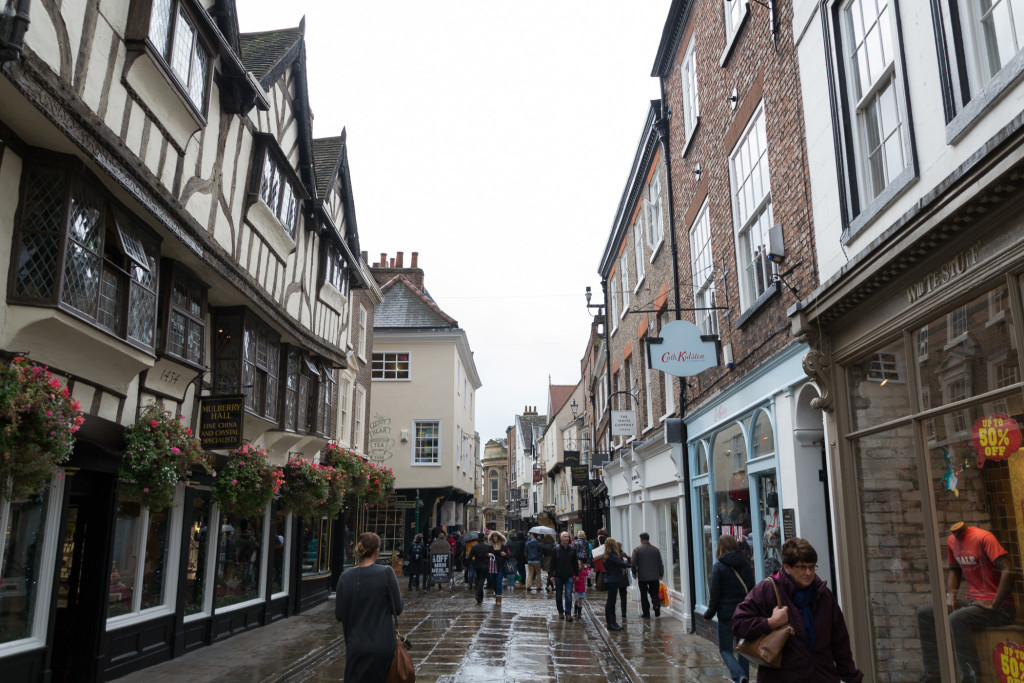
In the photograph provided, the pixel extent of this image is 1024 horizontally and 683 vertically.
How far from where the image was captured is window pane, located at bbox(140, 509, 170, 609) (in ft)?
31.6

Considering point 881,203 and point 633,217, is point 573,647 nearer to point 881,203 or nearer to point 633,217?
point 881,203

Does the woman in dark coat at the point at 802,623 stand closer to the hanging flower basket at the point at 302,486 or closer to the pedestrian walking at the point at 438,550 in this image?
the hanging flower basket at the point at 302,486

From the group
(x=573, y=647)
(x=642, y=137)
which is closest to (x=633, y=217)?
(x=642, y=137)

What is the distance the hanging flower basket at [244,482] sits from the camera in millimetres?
10430

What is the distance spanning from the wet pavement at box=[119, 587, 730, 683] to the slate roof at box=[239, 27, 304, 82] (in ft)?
27.4

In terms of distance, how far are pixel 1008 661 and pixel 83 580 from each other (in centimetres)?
868

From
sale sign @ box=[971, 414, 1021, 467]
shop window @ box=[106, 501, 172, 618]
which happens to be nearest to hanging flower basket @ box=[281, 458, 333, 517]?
shop window @ box=[106, 501, 172, 618]

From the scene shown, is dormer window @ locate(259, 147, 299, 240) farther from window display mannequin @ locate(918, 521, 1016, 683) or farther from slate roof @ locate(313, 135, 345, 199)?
window display mannequin @ locate(918, 521, 1016, 683)

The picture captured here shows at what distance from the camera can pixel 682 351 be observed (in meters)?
10.5

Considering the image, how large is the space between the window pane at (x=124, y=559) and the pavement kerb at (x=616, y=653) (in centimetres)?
601

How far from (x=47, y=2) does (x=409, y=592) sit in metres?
17.6

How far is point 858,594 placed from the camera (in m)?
6.74

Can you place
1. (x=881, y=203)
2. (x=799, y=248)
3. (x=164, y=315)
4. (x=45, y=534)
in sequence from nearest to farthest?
1. (x=881, y=203)
2. (x=45, y=534)
3. (x=799, y=248)
4. (x=164, y=315)

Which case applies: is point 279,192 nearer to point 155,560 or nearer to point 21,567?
point 155,560
